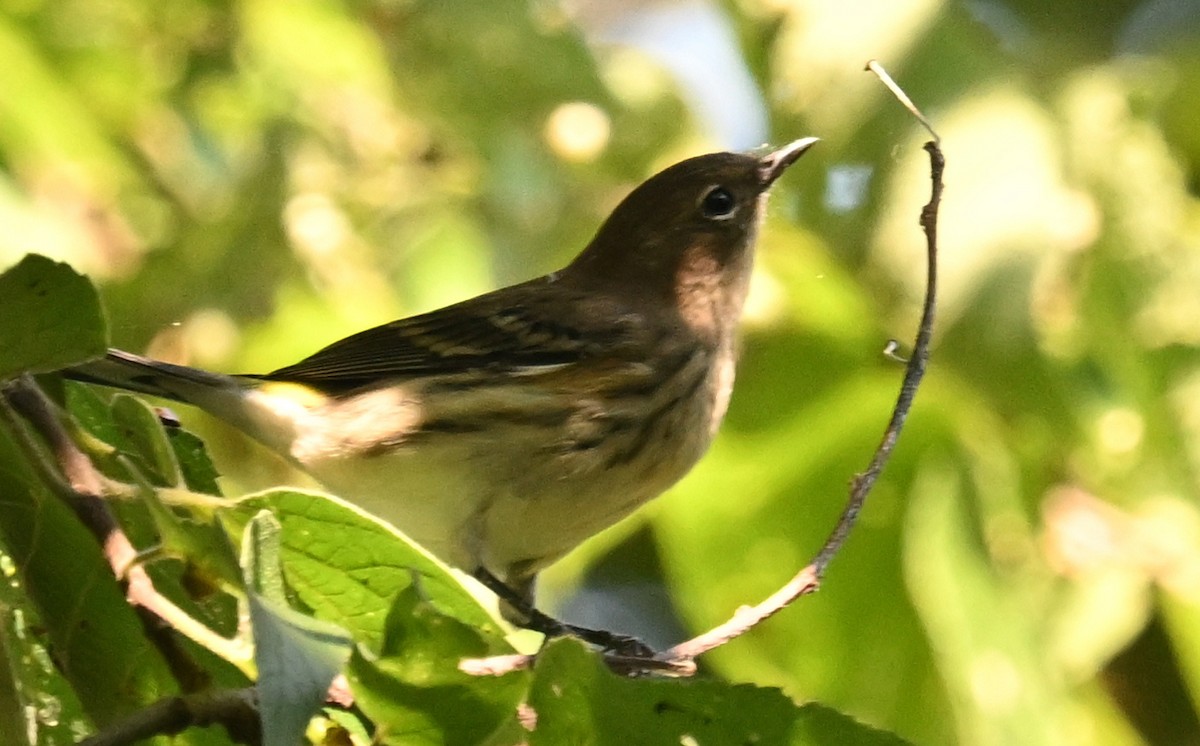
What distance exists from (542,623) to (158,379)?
75 centimetres

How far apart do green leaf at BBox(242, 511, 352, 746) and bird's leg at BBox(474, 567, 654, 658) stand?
3.18ft

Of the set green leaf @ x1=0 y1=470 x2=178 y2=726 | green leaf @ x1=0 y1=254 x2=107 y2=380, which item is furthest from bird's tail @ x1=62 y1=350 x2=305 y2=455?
green leaf @ x1=0 y1=254 x2=107 y2=380

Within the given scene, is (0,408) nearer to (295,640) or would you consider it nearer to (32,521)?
(32,521)

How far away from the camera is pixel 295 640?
95 cm

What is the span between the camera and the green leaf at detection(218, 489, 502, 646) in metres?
1.20

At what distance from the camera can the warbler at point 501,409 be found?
2455 mm

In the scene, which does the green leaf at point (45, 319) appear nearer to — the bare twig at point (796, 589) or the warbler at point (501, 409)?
the bare twig at point (796, 589)

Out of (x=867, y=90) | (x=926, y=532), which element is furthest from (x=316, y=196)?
(x=926, y=532)

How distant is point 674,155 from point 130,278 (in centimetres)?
121

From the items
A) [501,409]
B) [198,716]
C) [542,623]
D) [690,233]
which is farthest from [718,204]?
[198,716]

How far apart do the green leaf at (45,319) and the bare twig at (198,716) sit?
11.2 inches

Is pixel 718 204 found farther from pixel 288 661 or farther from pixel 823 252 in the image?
pixel 288 661

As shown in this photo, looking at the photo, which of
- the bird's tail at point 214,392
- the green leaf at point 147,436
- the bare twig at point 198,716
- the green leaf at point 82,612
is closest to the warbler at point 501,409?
the bird's tail at point 214,392

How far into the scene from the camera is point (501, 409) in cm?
254
